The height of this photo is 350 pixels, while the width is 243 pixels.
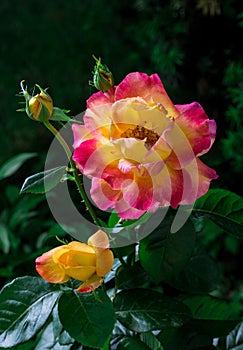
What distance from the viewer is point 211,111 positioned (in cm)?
161

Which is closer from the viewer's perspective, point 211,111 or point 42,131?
point 211,111

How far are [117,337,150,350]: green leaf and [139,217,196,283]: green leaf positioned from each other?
8cm

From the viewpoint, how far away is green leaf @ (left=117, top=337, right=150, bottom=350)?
667 millimetres

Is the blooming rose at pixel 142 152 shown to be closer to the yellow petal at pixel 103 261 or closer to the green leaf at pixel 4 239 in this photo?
the yellow petal at pixel 103 261

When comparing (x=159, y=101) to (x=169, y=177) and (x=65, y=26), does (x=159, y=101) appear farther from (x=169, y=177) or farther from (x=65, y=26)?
(x=65, y=26)

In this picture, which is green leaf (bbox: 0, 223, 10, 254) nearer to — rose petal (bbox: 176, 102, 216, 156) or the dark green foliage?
the dark green foliage

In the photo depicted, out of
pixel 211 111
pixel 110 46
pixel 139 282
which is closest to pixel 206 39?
pixel 211 111

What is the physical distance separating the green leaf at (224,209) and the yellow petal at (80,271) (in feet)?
0.54

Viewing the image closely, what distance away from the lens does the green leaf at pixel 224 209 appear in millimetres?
674

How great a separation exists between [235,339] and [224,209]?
22 cm

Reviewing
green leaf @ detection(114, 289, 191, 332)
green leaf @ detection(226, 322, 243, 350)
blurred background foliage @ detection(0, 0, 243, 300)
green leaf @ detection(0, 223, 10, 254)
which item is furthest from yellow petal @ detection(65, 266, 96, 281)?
green leaf @ detection(0, 223, 10, 254)

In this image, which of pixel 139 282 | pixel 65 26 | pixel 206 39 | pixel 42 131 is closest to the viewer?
pixel 139 282

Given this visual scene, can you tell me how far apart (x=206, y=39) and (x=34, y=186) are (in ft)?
3.45

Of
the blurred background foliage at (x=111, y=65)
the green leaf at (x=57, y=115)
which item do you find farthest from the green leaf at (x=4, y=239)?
the green leaf at (x=57, y=115)
